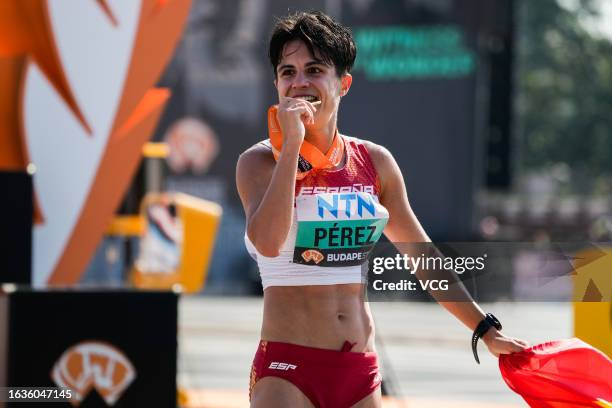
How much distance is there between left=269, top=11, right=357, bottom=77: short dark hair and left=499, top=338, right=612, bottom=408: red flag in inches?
51.7

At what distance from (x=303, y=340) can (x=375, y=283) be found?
0.66m

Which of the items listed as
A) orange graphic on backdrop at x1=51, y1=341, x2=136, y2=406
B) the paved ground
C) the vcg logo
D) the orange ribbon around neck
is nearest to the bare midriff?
the vcg logo

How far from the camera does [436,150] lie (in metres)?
32.2

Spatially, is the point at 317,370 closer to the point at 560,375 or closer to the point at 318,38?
the point at 560,375

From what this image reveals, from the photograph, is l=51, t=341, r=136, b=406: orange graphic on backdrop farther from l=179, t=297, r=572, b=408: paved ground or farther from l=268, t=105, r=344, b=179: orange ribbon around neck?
l=268, t=105, r=344, b=179: orange ribbon around neck

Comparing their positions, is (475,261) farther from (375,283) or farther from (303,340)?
(303,340)

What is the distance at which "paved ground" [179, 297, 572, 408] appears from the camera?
1266 centimetres

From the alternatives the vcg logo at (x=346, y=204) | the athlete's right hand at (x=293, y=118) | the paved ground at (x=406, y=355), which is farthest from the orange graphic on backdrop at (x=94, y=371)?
the athlete's right hand at (x=293, y=118)

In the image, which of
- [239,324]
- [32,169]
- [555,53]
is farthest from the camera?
[555,53]

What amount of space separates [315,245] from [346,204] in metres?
0.19

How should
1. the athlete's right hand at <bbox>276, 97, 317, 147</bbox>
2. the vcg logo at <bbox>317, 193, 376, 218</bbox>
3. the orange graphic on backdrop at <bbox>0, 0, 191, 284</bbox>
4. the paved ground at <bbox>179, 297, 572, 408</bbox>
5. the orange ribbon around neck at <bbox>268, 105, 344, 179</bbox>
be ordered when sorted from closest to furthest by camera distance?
the athlete's right hand at <bbox>276, 97, 317, 147</bbox>
the orange ribbon around neck at <bbox>268, 105, 344, 179</bbox>
the vcg logo at <bbox>317, 193, 376, 218</bbox>
the orange graphic on backdrop at <bbox>0, 0, 191, 284</bbox>
the paved ground at <bbox>179, 297, 572, 408</bbox>

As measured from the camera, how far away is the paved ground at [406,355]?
12.7m

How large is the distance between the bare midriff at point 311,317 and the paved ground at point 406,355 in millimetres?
1185

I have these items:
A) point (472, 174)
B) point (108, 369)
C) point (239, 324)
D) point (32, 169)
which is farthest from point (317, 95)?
point (472, 174)
